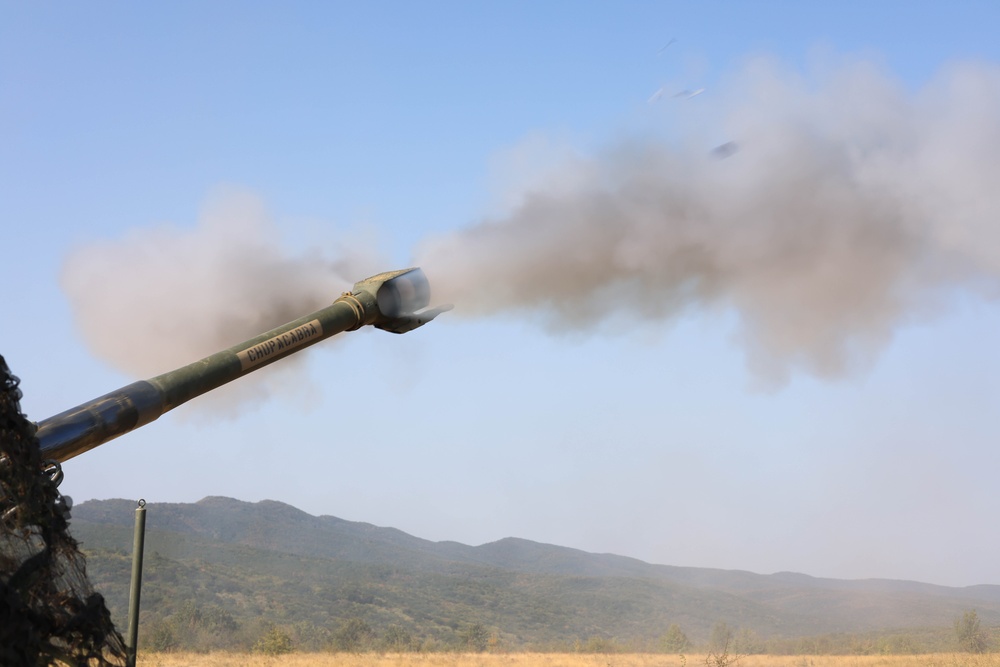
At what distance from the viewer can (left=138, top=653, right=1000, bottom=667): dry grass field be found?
2303cm

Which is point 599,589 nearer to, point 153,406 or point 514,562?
point 514,562

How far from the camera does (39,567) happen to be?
4.56 meters

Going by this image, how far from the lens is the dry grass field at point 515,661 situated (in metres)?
23.0

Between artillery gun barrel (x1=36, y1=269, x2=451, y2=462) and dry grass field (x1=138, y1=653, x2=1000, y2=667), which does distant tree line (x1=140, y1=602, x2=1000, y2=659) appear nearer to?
dry grass field (x1=138, y1=653, x2=1000, y2=667)

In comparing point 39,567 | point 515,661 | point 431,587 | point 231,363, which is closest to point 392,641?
point 515,661

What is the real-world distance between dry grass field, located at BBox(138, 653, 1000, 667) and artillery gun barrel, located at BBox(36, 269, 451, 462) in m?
13.8

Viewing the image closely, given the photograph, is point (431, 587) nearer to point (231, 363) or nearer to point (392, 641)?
point (392, 641)

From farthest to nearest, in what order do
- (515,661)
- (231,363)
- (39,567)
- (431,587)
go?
(431,587) → (515,661) → (231,363) → (39,567)

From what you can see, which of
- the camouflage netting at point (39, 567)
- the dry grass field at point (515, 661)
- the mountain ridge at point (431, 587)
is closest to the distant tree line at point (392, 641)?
the dry grass field at point (515, 661)

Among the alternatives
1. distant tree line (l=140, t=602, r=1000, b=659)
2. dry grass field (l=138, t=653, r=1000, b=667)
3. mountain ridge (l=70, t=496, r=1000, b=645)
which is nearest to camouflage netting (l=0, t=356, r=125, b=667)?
dry grass field (l=138, t=653, r=1000, b=667)

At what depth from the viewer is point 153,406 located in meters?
7.53

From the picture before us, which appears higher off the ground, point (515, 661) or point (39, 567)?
point (39, 567)

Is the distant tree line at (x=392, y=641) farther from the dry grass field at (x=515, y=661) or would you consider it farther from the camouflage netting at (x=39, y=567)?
the camouflage netting at (x=39, y=567)

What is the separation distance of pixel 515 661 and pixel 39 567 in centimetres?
2403
